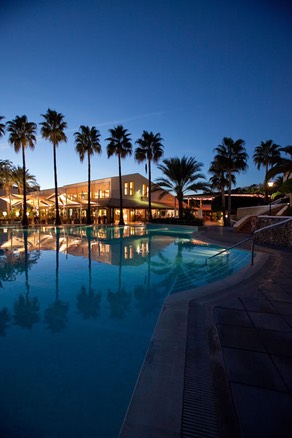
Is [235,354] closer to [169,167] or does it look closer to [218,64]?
[169,167]

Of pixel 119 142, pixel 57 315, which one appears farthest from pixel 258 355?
pixel 119 142

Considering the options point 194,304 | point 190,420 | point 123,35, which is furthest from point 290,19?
point 190,420

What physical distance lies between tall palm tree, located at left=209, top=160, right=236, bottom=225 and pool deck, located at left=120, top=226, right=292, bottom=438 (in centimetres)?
2534

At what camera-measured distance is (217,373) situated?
2.39 metres

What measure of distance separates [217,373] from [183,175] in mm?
27265

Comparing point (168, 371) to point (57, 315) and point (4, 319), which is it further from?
point (4, 319)

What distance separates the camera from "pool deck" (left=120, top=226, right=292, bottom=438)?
1.83 m

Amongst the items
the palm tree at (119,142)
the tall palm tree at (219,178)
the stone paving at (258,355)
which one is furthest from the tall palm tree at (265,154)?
the stone paving at (258,355)

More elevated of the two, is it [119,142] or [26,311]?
[119,142]

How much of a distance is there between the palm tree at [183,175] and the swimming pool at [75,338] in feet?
66.4

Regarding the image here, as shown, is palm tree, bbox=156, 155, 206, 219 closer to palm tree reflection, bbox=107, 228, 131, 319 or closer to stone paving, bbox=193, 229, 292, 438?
palm tree reflection, bbox=107, 228, 131, 319

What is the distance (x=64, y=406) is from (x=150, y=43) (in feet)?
103

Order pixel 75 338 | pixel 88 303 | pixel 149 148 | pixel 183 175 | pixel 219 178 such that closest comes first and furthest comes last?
1. pixel 75 338
2. pixel 88 303
3. pixel 183 175
4. pixel 219 178
5. pixel 149 148

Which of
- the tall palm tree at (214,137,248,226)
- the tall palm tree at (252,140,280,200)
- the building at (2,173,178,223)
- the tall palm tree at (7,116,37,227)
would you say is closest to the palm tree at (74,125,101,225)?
the building at (2,173,178,223)
